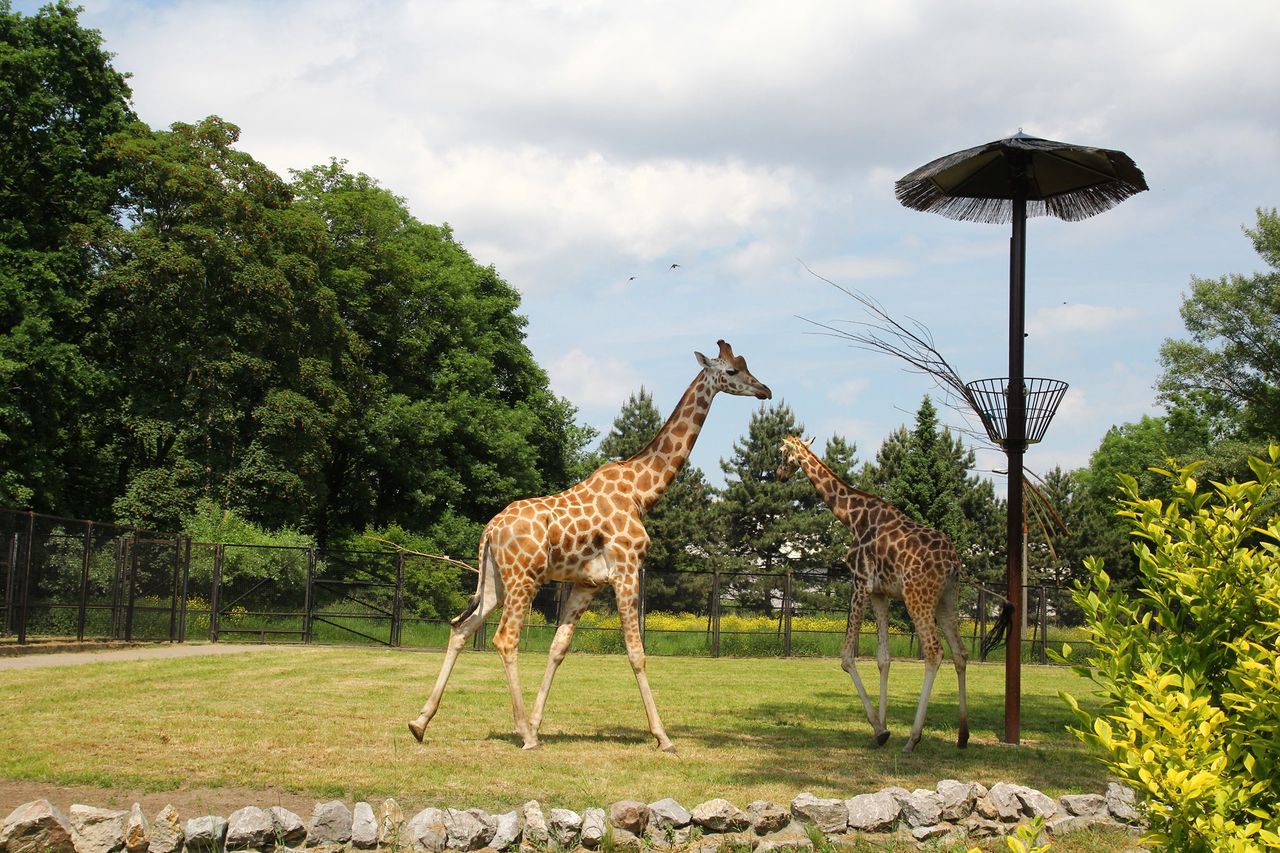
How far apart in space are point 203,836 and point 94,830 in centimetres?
52

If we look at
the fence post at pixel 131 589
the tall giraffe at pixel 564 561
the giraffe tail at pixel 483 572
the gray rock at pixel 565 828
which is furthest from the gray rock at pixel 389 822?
the fence post at pixel 131 589

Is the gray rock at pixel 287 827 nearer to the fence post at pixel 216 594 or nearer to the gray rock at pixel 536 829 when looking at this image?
the gray rock at pixel 536 829

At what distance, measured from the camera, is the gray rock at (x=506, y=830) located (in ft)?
19.4

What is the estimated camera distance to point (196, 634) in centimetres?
2508

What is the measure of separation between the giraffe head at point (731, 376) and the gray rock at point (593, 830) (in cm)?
589

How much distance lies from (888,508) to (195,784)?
23.6 feet

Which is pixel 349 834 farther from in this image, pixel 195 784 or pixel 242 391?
pixel 242 391

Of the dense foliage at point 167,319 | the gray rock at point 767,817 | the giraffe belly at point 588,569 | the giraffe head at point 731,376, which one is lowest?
the gray rock at point 767,817

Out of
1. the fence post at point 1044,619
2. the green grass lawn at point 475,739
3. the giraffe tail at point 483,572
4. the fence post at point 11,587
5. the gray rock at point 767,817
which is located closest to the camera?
the gray rock at point 767,817

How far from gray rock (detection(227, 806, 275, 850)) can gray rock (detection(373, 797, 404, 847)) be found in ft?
1.43

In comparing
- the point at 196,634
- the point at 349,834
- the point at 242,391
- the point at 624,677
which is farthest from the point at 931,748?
the point at 242,391

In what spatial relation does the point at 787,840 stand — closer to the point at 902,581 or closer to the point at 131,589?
the point at 902,581

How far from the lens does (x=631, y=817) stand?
6152mm

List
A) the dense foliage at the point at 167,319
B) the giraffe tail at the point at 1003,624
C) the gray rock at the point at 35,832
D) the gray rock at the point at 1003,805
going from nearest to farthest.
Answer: the gray rock at the point at 35,832, the gray rock at the point at 1003,805, the giraffe tail at the point at 1003,624, the dense foliage at the point at 167,319
